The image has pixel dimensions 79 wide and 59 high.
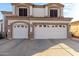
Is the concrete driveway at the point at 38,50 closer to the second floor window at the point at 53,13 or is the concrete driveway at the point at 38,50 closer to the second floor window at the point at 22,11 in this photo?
the second floor window at the point at 53,13

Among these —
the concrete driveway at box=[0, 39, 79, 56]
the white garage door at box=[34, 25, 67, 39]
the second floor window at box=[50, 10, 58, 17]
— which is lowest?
the concrete driveway at box=[0, 39, 79, 56]

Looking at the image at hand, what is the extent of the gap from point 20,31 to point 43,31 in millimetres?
→ 2326

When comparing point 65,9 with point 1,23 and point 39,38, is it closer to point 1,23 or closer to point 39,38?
point 39,38

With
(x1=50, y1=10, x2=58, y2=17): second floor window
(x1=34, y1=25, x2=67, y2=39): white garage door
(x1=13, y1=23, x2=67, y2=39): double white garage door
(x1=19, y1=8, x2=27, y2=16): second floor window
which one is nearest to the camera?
(x1=13, y1=23, x2=67, y2=39): double white garage door

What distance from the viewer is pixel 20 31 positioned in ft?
62.1

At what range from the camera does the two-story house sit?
1900cm

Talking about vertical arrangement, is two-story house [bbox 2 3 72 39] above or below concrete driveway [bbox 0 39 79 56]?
above

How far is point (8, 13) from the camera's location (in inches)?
724

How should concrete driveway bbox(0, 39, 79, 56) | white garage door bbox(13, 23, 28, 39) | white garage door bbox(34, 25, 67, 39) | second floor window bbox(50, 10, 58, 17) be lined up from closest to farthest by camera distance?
concrete driveway bbox(0, 39, 79, 56) < white garage door bbox(13, 23, 28, 39) < white garage door bbox(34, 25, 67, 39) < second floor window bbox(50, 10, 58, 17)

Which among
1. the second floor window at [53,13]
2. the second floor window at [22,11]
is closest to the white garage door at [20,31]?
the second floor window at [22,11]

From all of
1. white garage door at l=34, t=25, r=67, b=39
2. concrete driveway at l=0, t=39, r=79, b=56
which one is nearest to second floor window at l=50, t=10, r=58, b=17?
white garage door at l=34, t=25, r=67, b=39

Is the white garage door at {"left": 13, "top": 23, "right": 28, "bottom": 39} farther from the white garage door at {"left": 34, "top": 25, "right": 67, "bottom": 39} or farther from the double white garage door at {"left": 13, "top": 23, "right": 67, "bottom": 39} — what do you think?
the white garage door at {"left": 34, "top": 25, "right": 67, "bottom": 39}

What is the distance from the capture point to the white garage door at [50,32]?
19.0m

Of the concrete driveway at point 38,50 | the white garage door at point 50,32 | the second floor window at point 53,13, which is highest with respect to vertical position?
the second floor window at point 53,13
